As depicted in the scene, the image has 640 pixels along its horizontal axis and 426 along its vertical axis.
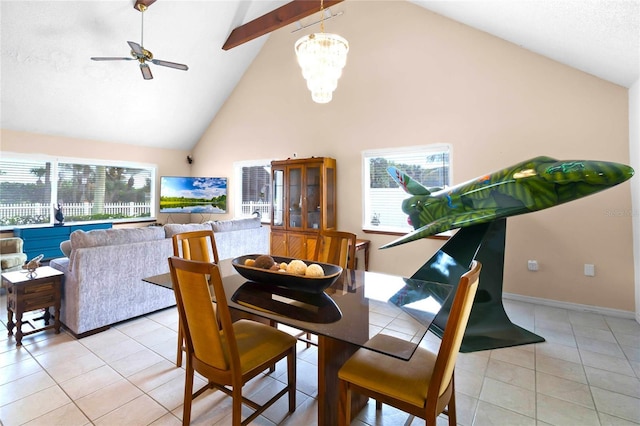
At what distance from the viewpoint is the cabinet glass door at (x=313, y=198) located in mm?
4759

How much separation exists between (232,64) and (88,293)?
477 centimetres

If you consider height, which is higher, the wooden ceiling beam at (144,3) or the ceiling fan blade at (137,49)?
the wooden ceiling beam at (144,3)

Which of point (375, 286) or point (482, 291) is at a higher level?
point (375, 286)

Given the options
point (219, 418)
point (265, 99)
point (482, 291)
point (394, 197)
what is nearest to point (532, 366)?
point (482, 291)

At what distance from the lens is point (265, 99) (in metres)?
5.86

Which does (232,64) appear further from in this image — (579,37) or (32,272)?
(579,37)

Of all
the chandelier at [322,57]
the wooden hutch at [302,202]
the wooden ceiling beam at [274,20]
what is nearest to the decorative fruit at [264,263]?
the chandelier at [322,57]

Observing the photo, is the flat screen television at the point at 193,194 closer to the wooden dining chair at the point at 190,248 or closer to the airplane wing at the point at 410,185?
the wooden dining chair at the point at 190,248

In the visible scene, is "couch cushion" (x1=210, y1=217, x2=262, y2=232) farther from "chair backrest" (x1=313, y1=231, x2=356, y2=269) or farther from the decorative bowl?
the decorative bowl

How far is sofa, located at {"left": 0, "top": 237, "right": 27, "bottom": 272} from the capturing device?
3793 mm

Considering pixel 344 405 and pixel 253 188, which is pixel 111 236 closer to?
pixel 344 405

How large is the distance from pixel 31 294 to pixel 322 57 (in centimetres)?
320

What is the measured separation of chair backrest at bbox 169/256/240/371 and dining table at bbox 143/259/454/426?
Result: 17cm

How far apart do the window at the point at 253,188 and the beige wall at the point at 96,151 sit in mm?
1561
